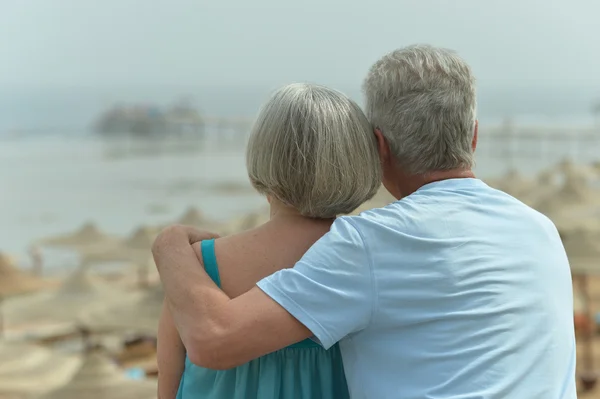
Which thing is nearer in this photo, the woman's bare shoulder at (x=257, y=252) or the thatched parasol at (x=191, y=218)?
the woman's bare shoulder at (x=257, y=252)

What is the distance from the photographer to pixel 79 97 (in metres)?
46.7

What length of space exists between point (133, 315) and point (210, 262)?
4.13m

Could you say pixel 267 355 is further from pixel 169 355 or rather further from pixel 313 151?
pixel 313 151

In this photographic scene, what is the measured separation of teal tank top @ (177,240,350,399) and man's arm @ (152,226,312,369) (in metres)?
0.06

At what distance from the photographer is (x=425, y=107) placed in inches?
44.7

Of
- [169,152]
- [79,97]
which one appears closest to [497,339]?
[169,152]

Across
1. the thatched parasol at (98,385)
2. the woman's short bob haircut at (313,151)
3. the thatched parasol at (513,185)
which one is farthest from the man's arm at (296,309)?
the thatched parasol at (513,185)

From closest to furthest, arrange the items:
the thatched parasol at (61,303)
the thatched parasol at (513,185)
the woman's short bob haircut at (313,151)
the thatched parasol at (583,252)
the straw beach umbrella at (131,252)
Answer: the woman's short bob haircut at (313,151), the thatched parasol at (583,252), the thatched parasol at (61,303), the straw beach umbrella at (131,252), the thatched parasol at (513,185)

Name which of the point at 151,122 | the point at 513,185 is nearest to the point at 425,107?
the point at 513,185

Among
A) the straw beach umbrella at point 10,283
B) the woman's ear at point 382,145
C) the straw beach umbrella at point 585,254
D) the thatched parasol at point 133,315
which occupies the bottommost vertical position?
the straw beach umbrella at point 10,283

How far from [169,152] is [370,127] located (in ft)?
123

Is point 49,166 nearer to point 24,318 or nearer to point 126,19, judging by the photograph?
point 126,19

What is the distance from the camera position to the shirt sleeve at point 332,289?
40.6 inches

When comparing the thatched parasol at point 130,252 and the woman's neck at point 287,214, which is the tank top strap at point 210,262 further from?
the thatched parasol at point 130,252
